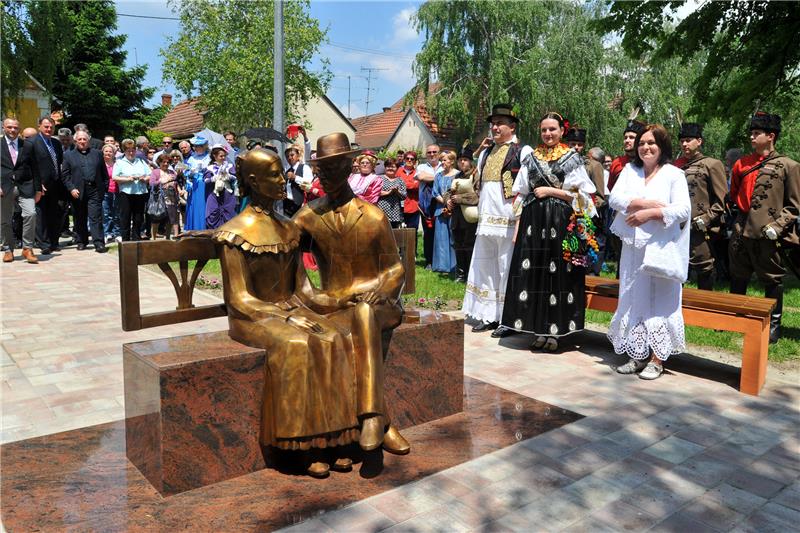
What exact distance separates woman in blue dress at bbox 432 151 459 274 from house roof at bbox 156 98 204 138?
28636 mm

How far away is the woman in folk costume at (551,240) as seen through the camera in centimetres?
609

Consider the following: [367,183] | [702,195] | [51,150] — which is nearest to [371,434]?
[702,195]

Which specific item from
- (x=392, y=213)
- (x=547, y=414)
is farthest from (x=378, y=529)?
(x=392, y=213)

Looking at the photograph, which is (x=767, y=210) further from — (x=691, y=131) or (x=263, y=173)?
(x=263, y=173)

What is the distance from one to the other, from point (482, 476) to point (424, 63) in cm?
2864

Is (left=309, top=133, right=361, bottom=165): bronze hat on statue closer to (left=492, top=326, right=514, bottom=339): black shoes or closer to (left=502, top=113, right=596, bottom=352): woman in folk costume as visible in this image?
(left=502, top=113, right=596, bottom=352): woman in folk costume

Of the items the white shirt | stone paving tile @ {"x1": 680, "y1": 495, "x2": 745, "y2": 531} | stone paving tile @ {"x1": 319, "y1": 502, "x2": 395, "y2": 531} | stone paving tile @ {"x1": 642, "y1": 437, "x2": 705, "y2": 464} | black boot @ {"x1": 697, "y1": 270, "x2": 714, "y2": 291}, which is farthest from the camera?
black boot @ {"x1": 697, "y1": 270, "x2": 714, "y2": 291}

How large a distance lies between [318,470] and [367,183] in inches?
285

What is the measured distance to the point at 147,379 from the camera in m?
3.24

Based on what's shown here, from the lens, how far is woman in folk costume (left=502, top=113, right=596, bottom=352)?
6094mm

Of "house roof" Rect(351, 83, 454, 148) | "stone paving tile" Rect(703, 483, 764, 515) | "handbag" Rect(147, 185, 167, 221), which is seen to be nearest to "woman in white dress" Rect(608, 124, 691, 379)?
"stone paving tile" Rect(703, 483, 764, 515)

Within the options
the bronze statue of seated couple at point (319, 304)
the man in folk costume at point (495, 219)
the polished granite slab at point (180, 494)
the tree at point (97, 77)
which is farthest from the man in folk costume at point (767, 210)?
the tree at point (97, 77)

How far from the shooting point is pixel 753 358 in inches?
197

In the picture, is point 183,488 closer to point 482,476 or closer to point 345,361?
point 345,361
